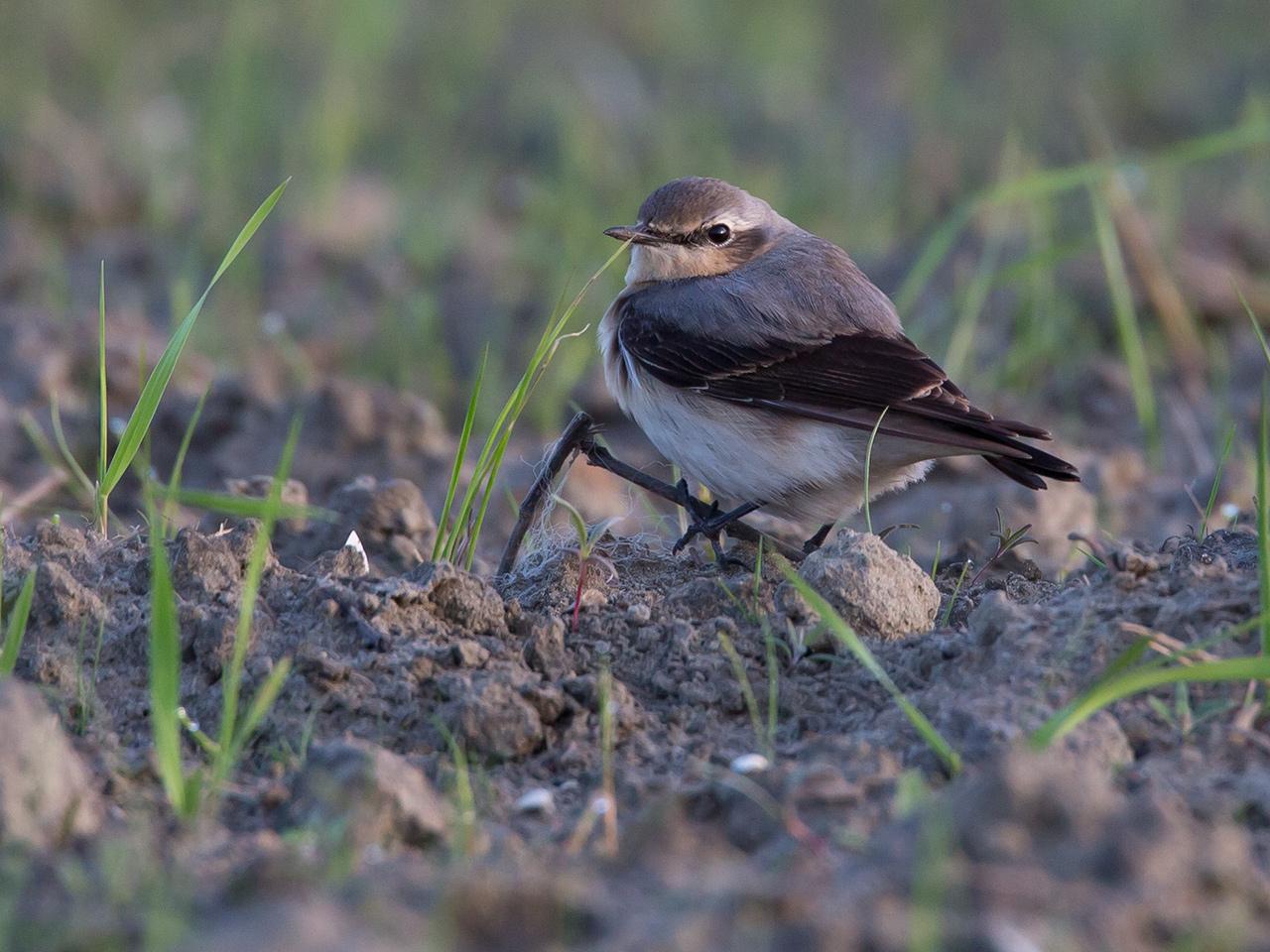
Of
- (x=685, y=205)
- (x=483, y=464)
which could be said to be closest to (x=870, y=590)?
(x=483, y=464)

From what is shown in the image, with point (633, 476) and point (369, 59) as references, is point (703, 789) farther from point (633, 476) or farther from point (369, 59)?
point (369, 59)

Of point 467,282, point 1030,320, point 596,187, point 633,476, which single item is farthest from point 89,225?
point 633,476

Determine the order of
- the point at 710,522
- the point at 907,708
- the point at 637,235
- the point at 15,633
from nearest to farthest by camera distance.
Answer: the point at 907,708 → the point at 15,633 → the point at 710,522 → the point at 637,235

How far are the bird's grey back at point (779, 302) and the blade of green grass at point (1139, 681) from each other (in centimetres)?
229

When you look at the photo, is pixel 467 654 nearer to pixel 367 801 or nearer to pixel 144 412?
pixel 367 801

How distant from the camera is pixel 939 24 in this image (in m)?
15.1

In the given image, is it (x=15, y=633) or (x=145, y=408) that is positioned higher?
(x=145, y=408)

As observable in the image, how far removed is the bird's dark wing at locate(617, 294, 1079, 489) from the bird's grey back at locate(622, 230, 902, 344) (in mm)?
37

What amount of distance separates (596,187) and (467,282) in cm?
172

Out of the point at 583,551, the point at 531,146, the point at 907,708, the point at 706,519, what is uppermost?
the point at 907,708

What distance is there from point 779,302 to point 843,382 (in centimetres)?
44

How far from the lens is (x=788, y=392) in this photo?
16.7 ft

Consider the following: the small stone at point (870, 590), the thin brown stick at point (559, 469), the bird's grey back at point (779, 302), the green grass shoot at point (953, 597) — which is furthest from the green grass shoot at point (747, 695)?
the bird's grey back at point (779, 302)

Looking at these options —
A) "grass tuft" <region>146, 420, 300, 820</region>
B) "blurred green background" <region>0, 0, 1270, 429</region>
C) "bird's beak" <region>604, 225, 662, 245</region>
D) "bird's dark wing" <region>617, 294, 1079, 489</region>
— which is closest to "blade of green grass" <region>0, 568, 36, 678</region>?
"grass tuft" <region>146, 420, 300, 820</region>
